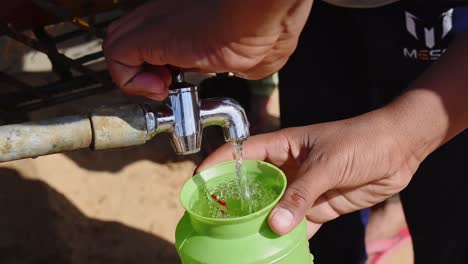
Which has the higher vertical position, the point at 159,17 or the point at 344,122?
the point at 159,17

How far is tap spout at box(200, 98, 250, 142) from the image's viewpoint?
3.01 feet

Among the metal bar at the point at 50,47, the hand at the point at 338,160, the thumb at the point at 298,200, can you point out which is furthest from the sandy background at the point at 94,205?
the thumb at the point at 298,200

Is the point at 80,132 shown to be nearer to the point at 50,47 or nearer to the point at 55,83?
the point at 50,47

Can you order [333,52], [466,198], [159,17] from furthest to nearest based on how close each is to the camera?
[333,52] → [466,198] → [159,17]

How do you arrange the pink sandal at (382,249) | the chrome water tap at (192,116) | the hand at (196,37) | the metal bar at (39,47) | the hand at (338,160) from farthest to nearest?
the pink sandal at (382,249)
the metal bar at (39,47)
the hand at (338,160)
the chrome water tap at (192,116)
the hand at (196,37)

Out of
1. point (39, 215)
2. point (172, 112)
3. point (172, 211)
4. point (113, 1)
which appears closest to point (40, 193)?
point (39, 215)

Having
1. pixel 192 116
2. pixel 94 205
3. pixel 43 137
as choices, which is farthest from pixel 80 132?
pixel 94 205

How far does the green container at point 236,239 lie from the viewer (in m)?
0.85

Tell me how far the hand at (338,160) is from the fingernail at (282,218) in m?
0.04

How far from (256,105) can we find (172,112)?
5.79 ft

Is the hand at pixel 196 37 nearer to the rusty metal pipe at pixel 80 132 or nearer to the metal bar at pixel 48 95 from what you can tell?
the rusty metal pipe at pixel 80 132

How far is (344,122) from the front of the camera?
1117 millimetres

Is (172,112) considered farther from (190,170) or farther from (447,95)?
(190,170)

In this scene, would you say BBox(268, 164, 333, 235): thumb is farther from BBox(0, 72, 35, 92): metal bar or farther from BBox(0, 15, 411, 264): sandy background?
BBox(0, 72, 35, 92): metal bar
